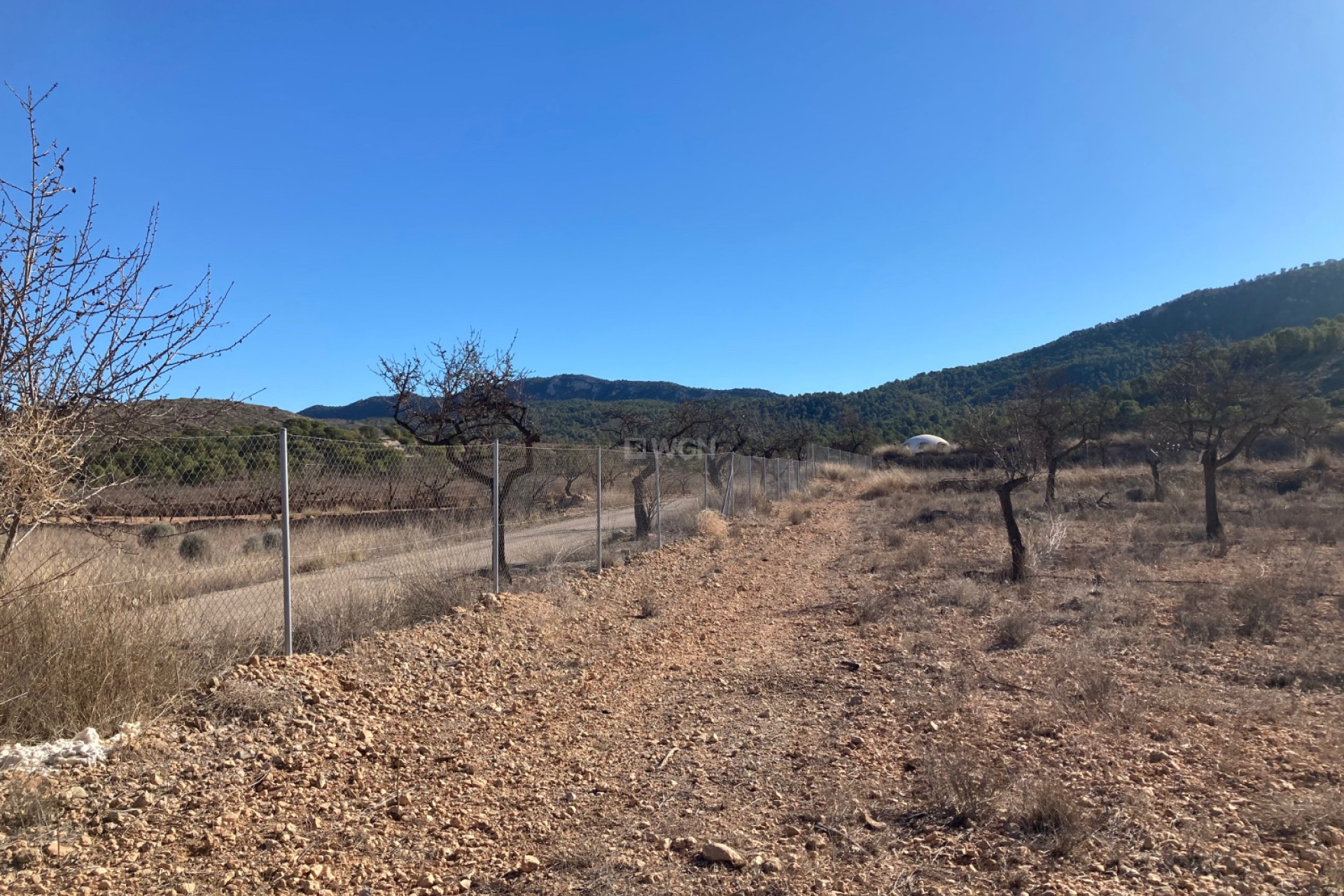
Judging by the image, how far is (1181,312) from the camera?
77.2 m

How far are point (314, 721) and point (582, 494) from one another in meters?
19.4

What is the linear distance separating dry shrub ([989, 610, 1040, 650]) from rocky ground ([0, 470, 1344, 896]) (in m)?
0.05

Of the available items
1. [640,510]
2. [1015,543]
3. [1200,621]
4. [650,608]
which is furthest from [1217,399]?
[650,608]

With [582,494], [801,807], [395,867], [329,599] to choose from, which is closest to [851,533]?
[582,494]

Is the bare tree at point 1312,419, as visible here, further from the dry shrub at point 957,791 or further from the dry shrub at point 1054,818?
the dry shrub at point 1054,818

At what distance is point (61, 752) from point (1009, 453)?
18471 mm

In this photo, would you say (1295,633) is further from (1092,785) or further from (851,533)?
(851,533)

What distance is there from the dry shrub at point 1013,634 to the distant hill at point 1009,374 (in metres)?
40.0

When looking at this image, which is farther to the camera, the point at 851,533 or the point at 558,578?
the point at 851,533

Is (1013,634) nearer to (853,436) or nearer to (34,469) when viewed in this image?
(34,469)

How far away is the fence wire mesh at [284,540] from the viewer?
17.1 feet

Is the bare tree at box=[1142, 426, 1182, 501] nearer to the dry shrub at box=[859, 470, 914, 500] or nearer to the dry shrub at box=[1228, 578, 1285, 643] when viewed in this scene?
the dry shrub at box=[859, 470, 914, 500]

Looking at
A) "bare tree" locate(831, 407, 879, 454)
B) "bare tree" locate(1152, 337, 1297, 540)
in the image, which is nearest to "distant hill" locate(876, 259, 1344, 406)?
"bare tree" locate(831, 407, 879, 454)

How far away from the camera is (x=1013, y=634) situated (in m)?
7.27
